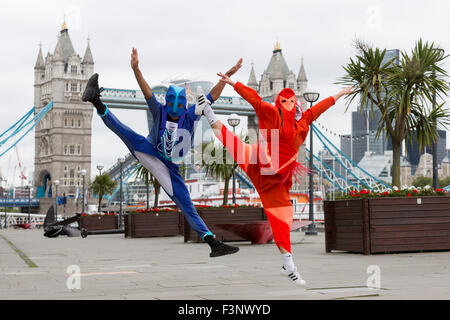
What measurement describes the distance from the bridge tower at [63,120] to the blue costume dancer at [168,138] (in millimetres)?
107272

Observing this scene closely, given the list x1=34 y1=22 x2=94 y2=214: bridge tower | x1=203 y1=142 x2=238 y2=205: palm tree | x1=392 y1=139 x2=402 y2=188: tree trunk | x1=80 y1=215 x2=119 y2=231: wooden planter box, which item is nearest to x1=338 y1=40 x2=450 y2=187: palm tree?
x1=392 y1=139 x2=402 y2=188: tree trunk

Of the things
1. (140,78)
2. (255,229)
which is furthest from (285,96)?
(255,229)

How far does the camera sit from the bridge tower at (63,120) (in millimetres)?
113000

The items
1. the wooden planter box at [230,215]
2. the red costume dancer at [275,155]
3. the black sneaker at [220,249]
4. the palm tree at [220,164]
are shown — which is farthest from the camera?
the palm tree at [220,164]

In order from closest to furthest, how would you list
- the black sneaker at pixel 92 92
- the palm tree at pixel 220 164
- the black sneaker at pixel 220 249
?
the black sneaker at pixel 92 92 < the black sneaker at pixel 220 249 < the palm tree at pixel 220 164

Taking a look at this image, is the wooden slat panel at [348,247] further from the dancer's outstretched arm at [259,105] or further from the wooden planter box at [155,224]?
the wooden planter box at [155,224]

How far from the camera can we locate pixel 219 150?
26.4m

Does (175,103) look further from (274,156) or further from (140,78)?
(274,156)

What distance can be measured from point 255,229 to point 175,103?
10425 millimetres

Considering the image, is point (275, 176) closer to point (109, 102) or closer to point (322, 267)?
point (322, 267)

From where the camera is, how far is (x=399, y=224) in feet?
40.5

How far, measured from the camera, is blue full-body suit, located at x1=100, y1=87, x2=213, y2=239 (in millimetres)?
6281

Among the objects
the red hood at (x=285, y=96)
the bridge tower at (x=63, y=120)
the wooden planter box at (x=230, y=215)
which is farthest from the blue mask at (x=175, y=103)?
the bridge tower at (x=63, y=120)

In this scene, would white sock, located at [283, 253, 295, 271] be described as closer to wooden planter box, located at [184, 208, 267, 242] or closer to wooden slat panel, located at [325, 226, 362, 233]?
wooden slat panel, located at [325, 226, 362, 233]
